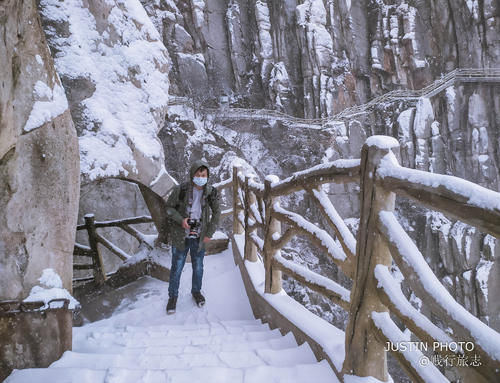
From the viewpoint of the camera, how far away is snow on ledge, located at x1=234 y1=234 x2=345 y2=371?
1822 millimetres

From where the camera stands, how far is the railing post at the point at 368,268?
1.48 meters

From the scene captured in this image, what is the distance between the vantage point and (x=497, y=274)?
57.7 ft

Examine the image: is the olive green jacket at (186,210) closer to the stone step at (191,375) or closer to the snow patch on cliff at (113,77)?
the stone step at (191,375)

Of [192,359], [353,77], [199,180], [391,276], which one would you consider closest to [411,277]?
[391,276]

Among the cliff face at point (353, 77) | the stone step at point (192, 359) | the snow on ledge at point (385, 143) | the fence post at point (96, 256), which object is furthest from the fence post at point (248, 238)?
the cliff face at point (353, 77)

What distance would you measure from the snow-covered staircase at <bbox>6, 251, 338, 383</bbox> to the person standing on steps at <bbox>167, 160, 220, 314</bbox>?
90cm

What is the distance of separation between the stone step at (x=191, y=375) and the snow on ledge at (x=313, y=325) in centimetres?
10

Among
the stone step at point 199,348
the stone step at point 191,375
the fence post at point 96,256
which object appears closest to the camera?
the stone step at point 191,375

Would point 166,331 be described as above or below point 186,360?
below

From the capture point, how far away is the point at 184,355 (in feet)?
7.05

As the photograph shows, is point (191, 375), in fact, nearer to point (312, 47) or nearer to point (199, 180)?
point (199, 180)

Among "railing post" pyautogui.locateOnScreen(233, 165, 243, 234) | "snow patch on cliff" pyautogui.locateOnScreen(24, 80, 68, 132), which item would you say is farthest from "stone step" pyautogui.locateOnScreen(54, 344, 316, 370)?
"railing post" pyautogui.locateOnScreen(233, 165, 243, 234)

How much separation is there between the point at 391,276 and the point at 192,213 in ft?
8.25

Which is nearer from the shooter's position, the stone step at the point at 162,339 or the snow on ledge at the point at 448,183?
the snow on ledge at the point at 448,183
